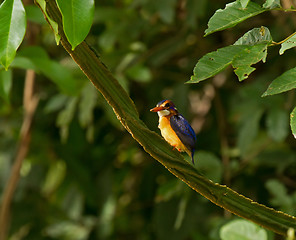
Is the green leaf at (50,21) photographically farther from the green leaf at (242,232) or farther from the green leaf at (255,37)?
the green leaf at (242,232)

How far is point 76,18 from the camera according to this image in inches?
37.2

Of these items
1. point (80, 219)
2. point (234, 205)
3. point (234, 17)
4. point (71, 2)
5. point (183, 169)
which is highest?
point (71, 2)

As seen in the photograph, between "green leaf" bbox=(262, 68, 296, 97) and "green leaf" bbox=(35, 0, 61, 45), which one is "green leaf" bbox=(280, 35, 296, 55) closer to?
"green leaf" bbox=(262, 68, 296, 97)

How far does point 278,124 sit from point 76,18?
5.02ft

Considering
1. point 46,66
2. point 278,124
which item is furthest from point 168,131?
point 278,124

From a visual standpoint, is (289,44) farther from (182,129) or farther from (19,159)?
(19,159)

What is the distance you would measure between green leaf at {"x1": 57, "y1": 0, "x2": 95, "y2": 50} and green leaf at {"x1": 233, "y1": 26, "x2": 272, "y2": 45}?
0.80ft

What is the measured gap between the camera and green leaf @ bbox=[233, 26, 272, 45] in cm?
98

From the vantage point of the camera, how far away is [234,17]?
98cm

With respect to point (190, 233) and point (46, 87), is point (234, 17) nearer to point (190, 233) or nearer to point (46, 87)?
point (190, 233)

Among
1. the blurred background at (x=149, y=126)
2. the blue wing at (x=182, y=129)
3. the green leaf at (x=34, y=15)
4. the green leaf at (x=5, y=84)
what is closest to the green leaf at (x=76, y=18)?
the blue wing at (x=182, y=129)

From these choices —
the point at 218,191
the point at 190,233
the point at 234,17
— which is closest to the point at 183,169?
the point at 218,191

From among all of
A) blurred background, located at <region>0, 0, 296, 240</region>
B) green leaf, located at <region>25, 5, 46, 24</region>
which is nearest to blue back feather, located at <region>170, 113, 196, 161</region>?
green leaf, located at <region>25, 5, 46, 24</region>

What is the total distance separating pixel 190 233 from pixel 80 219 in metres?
0.60
